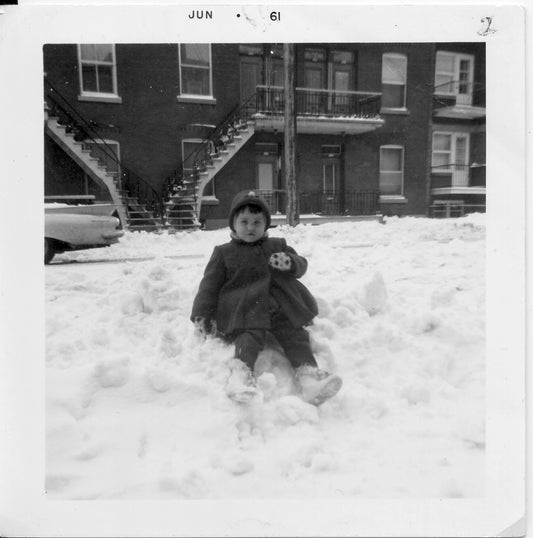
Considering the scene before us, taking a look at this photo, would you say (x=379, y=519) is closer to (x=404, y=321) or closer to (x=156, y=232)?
(x=404, y=321)

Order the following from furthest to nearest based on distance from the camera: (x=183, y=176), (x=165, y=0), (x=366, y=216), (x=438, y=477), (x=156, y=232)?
(x=366, y=216)
(x=183, y=176)
(x=156, y=232)
(x=165, y=0)
(x=438, y=477)

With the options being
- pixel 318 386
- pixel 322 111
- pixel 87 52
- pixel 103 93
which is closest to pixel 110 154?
pixel 103 93

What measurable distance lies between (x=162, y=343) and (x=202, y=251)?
0.37 meters

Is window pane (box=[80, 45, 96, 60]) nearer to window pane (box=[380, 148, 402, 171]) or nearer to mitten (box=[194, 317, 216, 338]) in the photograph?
mitten (box=[194, 317, 216, 338])

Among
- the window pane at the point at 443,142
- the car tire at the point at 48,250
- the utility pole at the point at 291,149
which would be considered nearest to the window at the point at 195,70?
the utility pole at the point at 291,149

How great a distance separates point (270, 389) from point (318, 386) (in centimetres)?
16

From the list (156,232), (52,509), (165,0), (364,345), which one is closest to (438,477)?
(364,345)

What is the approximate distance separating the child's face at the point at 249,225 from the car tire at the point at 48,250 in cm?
69

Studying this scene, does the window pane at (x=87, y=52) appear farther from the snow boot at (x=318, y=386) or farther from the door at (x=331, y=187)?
the snow boot at (x=318, y=386)

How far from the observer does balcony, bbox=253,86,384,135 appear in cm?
227

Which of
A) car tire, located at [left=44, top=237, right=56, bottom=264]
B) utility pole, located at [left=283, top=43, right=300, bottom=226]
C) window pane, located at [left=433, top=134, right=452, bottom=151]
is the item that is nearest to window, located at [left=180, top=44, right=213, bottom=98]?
utility pole, located at [left=283, top=43, right=300, bottom=226]

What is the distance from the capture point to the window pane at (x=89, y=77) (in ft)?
6.04

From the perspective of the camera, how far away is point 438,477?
138 cm

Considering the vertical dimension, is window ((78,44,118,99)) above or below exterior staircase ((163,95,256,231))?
above
